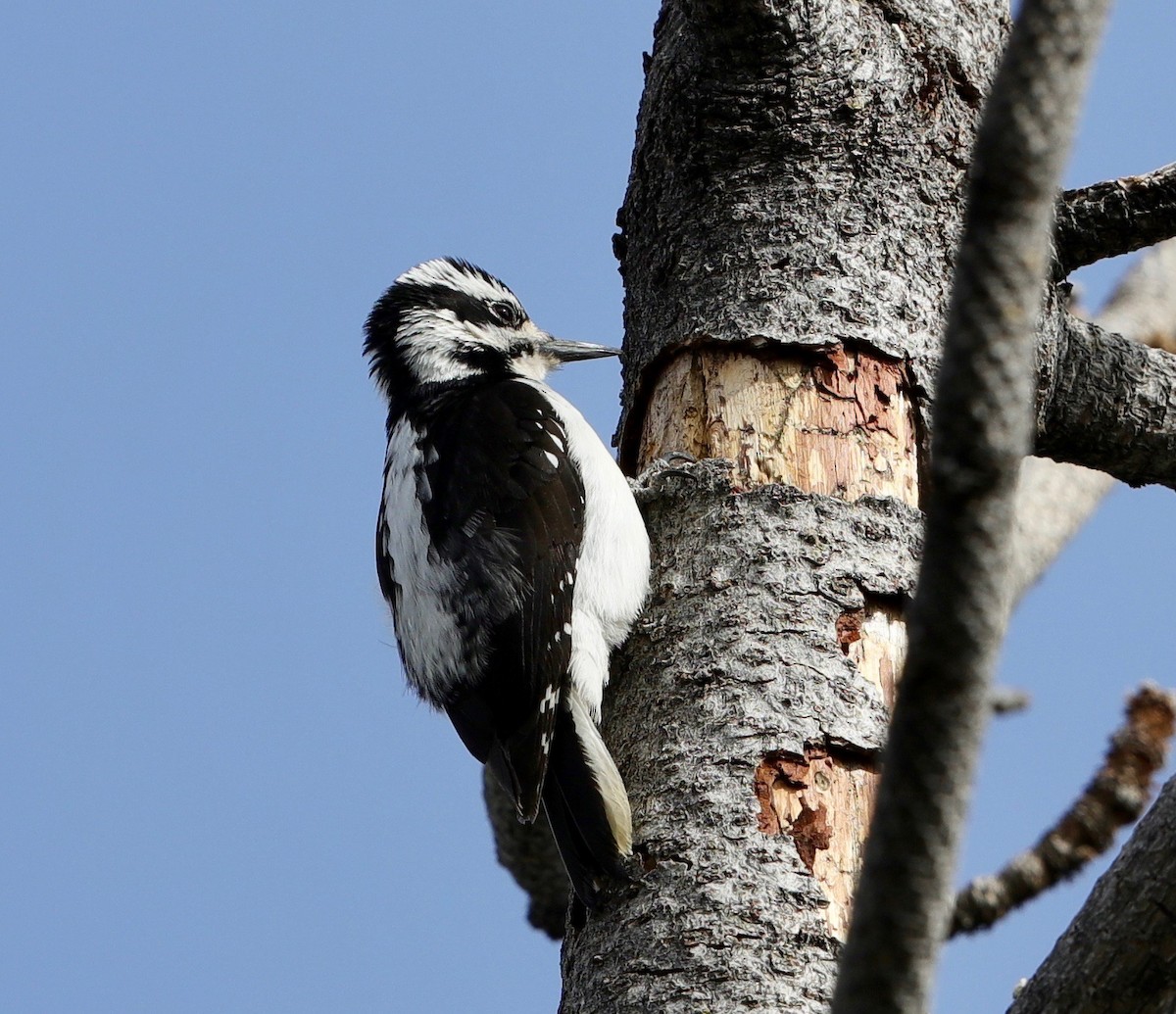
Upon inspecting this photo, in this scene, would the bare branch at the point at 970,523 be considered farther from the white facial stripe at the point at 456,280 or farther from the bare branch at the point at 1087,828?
the white facial stripe at the point at 456,280

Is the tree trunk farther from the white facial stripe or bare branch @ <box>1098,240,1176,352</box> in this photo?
bare branch @ <box>1098,240,1176,352</box>

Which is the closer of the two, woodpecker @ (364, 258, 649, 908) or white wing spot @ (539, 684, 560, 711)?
woodpecker @ (364, 258, 649, 908)

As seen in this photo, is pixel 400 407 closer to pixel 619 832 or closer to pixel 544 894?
pixel 544 894

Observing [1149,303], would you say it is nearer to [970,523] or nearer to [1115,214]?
[1115,214]

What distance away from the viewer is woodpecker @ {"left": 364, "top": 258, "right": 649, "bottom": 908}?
3152 millimetres

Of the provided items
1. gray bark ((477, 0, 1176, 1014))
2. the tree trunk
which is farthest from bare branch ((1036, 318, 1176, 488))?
the tree trunk

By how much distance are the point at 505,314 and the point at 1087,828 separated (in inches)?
92.5

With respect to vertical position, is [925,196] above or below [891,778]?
above

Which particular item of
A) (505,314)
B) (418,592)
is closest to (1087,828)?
(418,592)

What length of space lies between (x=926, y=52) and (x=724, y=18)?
0.49 m

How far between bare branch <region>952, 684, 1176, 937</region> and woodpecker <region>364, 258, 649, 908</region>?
1677 mm

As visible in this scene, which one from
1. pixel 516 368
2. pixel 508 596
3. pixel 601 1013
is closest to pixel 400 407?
pixel 516 368

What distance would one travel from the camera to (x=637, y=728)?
2932mm

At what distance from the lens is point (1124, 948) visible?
1.55 m
